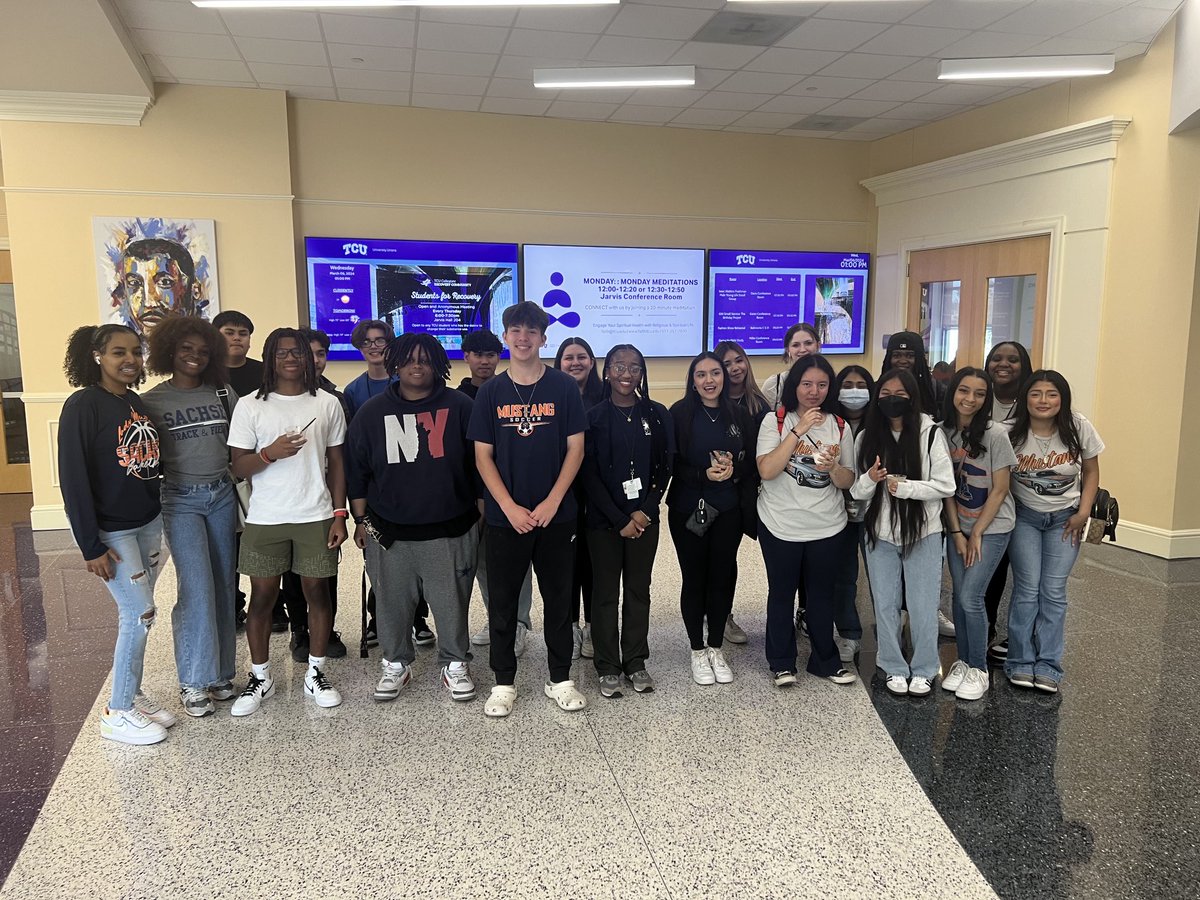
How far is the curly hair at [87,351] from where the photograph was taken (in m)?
2.65

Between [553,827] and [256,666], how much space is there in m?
1.48

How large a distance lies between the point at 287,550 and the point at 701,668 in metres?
1.75

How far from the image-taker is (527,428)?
9.32ft

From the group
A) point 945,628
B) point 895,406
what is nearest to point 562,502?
point 895,406

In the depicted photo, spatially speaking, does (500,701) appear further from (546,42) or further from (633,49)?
(633,49)

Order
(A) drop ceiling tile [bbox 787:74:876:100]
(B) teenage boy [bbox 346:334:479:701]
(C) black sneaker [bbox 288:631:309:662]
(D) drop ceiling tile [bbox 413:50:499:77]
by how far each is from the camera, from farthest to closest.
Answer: (A) drop ceiling tile [bbox 787:74:876:100] → (D) drop ceiling tile [bbox 413:50:499:77] → (C) black sneaker [bbox 288:631:309:662] → (B) teenage boy [bbox 346:334:479:701]

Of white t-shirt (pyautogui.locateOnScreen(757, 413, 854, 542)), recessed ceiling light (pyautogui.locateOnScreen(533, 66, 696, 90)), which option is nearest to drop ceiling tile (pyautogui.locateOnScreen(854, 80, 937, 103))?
recessed ceiling light (pyautogui.locateOnScreen(533, 66, 696, 90))

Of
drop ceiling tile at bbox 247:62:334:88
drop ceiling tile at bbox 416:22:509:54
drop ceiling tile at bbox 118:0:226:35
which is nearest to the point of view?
drop ceiling tile at bbox 118:0:226:35

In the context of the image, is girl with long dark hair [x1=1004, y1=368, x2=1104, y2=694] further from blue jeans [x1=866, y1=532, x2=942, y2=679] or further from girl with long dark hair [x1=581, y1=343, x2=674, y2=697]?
girl with long dark hair [x1=581, y1=343, x2=674, y2=697]

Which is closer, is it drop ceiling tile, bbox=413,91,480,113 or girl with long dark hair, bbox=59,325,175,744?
girl with long dark hair, bbox=59,325,175,744

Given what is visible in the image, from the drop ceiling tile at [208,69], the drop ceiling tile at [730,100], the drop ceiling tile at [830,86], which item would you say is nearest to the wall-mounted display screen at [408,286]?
the drop ceiling tile at [208,69]

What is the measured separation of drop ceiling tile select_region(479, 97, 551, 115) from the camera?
6.08 meters

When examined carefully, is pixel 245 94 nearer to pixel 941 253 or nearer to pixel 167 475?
pixel 167 475

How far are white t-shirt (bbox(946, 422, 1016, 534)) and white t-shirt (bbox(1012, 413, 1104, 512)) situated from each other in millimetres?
69
